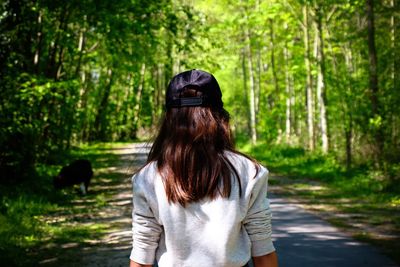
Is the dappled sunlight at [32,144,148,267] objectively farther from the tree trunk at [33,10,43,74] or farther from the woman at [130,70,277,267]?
the tree trunk at [33,10,43,74]

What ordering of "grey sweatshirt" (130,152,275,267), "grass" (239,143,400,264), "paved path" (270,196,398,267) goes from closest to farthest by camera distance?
"grey sweatshirt" (130,152,275,267) < "paved path" (270,196,398,267) < "grass" (239,143,400,264)

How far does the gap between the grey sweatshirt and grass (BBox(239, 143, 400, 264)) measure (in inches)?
226

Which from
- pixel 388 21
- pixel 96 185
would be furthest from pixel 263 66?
pixel 96 185

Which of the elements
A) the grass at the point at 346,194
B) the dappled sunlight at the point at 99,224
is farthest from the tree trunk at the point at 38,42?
the grass at the point at 346,194

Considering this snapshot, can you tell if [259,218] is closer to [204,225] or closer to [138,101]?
[204,225]

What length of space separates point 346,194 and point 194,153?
12.1 m

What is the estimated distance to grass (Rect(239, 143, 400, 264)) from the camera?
9.31 m

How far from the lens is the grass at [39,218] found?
27.5ft

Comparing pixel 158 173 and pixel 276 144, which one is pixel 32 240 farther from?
pixel 276 144

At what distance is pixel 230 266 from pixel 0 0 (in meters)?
10.5

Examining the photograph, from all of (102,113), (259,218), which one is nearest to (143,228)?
(259,218)

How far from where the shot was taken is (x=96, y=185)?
16.1 metres

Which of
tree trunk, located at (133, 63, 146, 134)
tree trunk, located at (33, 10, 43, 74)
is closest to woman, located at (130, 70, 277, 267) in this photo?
tree trunk, located at (33, 10, 43, 74)

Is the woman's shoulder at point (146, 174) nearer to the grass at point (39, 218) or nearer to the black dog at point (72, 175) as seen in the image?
the grass at point (39, 218)
